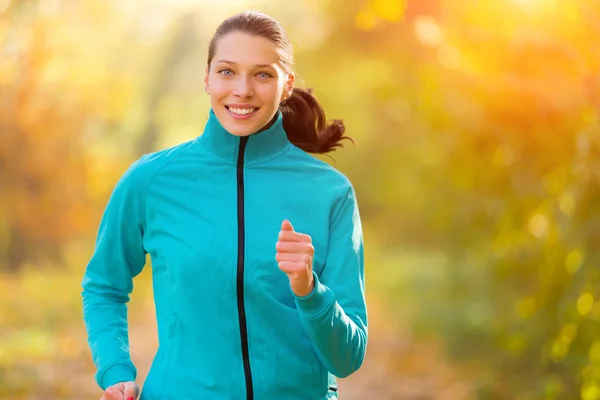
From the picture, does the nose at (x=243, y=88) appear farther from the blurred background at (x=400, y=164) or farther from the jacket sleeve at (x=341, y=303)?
the blurred background at (x=400, y=164)

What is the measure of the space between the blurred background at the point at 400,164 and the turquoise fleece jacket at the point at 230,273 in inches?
18.7

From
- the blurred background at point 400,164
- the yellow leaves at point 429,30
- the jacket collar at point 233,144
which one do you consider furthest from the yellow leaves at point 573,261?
the jacket collar at point 233,144

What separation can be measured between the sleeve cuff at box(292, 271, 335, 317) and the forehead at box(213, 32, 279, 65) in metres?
0.48

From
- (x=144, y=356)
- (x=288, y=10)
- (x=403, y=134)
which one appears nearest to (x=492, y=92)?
(x=144, y=356)

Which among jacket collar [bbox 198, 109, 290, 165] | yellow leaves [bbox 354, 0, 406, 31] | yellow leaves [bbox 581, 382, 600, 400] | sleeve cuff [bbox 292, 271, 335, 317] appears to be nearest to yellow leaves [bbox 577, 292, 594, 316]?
yellow leaves [bbox 581, 382, 600, 400]

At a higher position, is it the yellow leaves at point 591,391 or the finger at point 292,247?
the finger at point 292,247

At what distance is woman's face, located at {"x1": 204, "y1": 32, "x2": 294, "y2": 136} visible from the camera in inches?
78.9

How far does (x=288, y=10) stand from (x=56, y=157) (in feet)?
20.1

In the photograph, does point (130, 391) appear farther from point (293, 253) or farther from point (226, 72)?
point (226, 72)

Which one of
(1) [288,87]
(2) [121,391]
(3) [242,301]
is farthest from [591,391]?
(2) [121,391]

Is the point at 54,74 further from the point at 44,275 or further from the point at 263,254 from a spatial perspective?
the point at 263,254

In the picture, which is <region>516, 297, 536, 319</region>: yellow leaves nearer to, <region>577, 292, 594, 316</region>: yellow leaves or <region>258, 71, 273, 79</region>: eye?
<region>577, 292, 594, 316</region>: yellow leaves

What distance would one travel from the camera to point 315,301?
181cm

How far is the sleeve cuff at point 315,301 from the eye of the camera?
1.80 m
